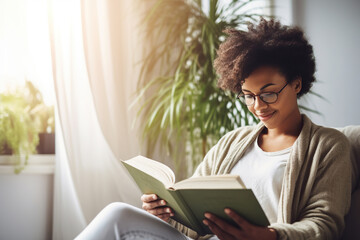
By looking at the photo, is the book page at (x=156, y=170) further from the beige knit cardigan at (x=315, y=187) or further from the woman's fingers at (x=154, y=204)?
the beige knit cardigan at (x=315, y=187)

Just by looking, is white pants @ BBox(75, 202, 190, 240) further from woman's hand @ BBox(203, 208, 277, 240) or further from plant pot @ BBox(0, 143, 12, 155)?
plant pot @ BBox(0, 143, 12, 155)

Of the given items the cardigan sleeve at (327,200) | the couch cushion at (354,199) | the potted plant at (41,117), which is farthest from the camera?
the potted plant at (41,117)

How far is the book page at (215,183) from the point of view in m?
0.86

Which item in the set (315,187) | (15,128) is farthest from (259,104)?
(15,128)

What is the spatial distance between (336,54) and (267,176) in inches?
58.7

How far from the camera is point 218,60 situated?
1398 millimetres

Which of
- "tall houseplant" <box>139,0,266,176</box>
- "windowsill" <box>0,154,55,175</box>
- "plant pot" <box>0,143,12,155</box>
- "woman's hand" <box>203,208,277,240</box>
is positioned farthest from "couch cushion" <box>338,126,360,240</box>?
"plant pot" <box>0,143,12,155</box>

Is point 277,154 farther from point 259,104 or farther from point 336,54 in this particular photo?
point 336,54

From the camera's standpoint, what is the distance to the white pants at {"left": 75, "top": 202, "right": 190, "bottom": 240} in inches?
43.1

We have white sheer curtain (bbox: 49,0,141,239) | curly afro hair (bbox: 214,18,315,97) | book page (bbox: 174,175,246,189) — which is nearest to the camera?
book page (bbox: 174,175,246,189)

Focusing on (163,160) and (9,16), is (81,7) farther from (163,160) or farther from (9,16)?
(163,160)

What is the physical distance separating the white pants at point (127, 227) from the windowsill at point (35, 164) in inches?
42.2

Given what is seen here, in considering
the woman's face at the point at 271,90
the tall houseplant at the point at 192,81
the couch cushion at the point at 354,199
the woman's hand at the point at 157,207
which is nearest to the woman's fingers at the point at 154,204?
the woman's hand at the point at 157,207

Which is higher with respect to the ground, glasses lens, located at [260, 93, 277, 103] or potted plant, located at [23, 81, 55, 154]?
glasses lens, located at [260, 93, 277, 103]
